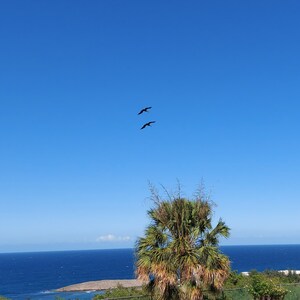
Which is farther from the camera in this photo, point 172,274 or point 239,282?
point 239,282

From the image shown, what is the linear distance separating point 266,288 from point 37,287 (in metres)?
108

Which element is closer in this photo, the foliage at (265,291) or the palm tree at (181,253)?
the palm tree at (181,253)

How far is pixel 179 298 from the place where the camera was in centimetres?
1284

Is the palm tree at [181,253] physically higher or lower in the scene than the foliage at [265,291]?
higher

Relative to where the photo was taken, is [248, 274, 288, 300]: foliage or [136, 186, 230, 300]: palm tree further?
[248, 274, 288, 300]: foliage

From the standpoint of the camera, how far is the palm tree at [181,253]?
1279 centimetres

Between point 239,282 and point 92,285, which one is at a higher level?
point 239,282

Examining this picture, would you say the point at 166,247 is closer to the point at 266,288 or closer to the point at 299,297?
the point at 266,288

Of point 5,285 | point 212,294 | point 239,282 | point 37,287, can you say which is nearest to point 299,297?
point 212,294

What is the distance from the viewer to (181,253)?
1311cm

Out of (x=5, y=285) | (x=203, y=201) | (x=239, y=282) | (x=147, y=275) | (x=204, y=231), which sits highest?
(x=203, y=201)

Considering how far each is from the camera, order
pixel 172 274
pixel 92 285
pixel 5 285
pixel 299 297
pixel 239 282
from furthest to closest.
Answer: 1. pixel 5 285
2. pixel 92 285
3. pixel 239 282
4. pixel 299 297
5. pixel 172 274

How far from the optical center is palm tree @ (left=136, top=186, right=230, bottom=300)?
42.0ft

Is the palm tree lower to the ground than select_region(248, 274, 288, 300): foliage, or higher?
higher
